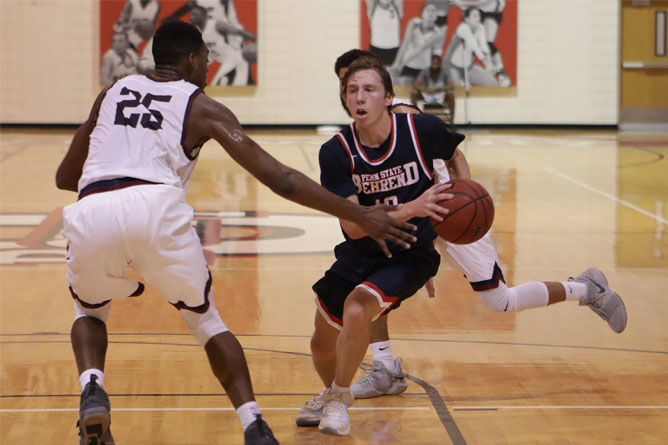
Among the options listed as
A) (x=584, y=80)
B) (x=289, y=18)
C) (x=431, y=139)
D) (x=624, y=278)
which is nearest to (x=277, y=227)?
(x=624, y=278)

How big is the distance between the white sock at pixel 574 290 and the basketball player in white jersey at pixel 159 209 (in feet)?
5.08

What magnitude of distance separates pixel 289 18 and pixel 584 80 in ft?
19.6

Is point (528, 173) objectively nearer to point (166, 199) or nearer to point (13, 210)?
point (13, 210)

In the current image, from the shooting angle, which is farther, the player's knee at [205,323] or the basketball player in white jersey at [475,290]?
the basketball player in white jersey at [475,290]

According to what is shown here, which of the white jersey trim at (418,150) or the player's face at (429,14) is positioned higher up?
the player's face at (429,14)

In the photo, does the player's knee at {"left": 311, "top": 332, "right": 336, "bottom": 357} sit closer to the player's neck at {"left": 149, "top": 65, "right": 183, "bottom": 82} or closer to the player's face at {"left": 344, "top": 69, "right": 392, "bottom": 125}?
the player's face at {"left": 344, "top": 69, "right": 392, "bottom": 125}

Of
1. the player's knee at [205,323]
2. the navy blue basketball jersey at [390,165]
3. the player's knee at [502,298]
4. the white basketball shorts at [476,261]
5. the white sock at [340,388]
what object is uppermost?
the navy blue basketball jersey at [390,165]

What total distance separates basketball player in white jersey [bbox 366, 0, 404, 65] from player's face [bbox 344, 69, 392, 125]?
51.5 feet

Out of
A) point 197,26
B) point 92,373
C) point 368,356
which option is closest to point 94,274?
point 92,373

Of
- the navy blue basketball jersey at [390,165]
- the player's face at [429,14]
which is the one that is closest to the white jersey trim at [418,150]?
the navy blue basketball jersey at [390,165]

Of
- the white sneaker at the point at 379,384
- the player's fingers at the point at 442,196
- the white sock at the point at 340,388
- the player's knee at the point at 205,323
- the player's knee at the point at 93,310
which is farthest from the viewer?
the white sneaker at the point at 379,384

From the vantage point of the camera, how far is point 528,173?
12.9 metres

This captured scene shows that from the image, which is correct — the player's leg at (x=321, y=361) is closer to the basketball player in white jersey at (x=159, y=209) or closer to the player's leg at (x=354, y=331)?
the player's leg at (x=354, y=331)

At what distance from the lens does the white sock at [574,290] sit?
4.66m
